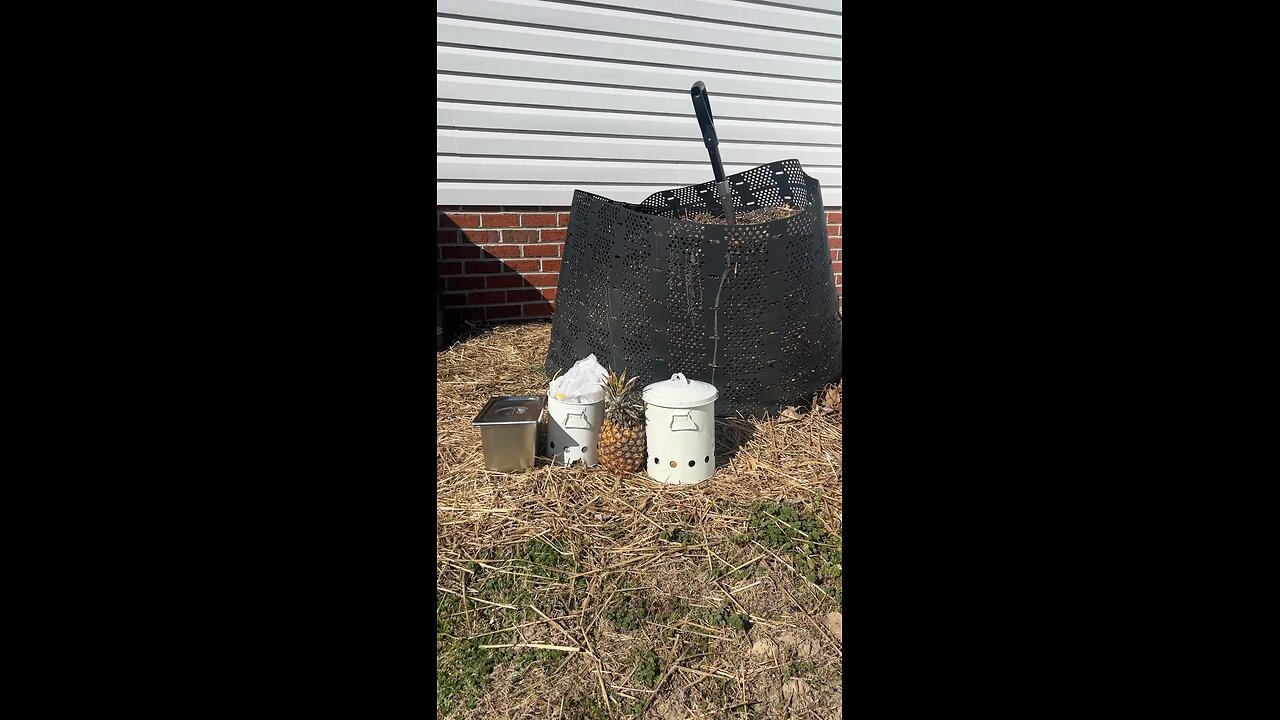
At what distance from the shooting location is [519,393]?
3.18 m

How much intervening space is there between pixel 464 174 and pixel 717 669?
3.09m

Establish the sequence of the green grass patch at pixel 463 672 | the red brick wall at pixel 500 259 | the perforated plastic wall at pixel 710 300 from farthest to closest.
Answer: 1. the red brick wall at pixel 500 259
2. the perforated plastic wall at pixel 710 300
3. the green grass patch at pixel 463 672

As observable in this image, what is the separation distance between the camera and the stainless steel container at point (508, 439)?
7.79ft

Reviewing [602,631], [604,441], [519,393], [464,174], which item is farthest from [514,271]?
[602,631]

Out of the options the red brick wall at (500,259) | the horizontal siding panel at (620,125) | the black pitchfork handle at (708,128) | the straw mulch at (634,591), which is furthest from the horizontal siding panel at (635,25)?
the straw mulch at (634,591)

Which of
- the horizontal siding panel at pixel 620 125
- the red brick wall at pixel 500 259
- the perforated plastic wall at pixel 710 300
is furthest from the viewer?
the red brick wall at pixel 500 259

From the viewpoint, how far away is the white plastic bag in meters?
→ 2.44

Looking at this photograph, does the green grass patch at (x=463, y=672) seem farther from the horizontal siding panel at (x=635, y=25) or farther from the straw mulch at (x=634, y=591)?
the horizontal siding panel at (x=635, y=25)

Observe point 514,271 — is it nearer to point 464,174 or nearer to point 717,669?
point 464,174

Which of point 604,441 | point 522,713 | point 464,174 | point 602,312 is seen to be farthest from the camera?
point 464,174

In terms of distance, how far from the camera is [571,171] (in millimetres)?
4062

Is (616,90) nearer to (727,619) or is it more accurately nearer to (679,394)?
(679,394)

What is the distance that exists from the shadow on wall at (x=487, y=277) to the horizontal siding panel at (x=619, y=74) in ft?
2.73

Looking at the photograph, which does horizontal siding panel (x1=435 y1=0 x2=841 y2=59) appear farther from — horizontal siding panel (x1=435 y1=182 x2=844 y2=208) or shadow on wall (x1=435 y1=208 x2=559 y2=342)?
shadow on wall (x1=435 y1=208 x2=559 y2=342)
